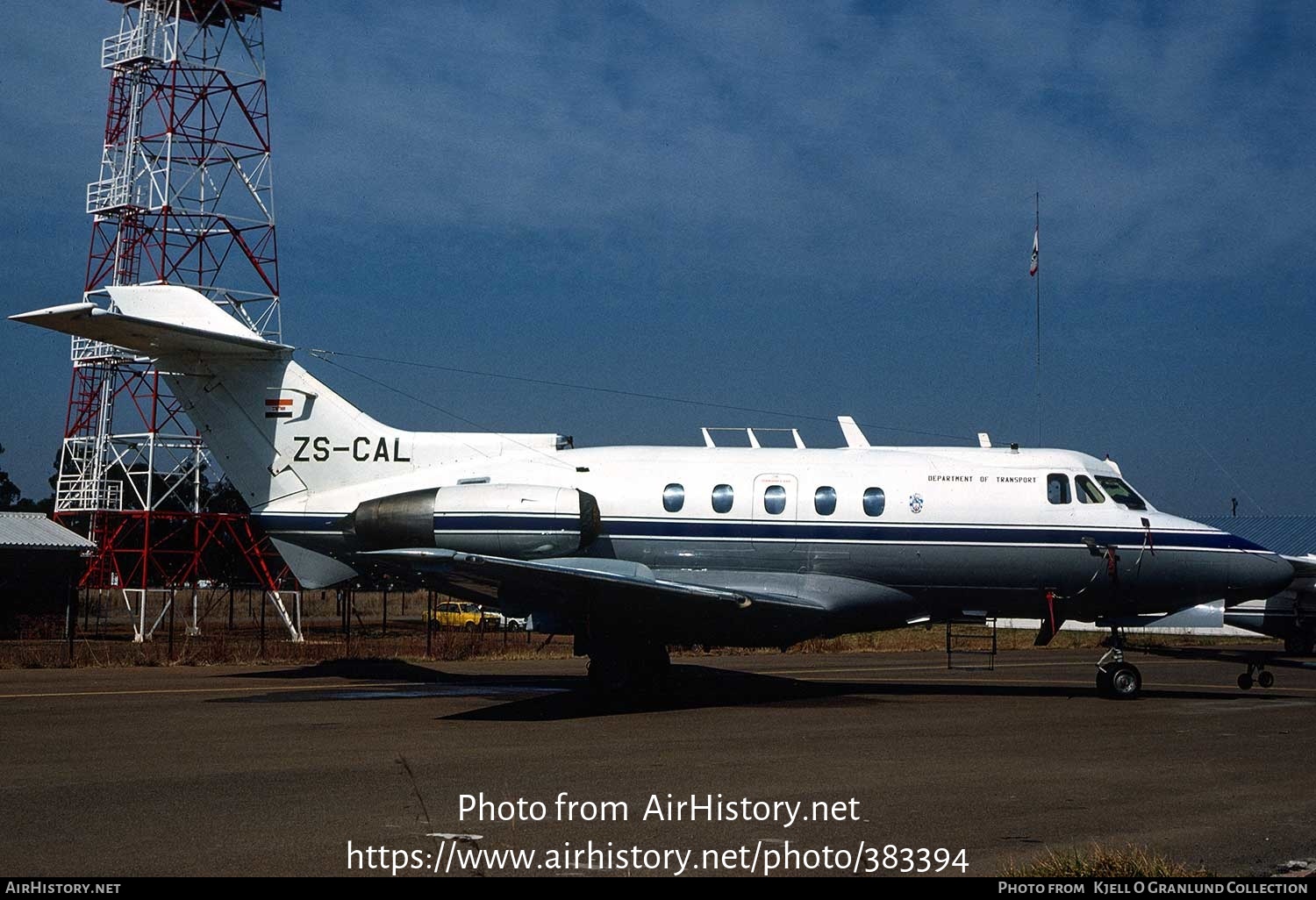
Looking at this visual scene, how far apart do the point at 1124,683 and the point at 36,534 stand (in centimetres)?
3300

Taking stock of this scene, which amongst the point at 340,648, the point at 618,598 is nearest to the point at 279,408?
the point at 618,598

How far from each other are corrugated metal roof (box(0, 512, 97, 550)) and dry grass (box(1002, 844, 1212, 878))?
3578 cm

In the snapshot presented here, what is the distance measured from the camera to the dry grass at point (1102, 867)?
701 centimetres

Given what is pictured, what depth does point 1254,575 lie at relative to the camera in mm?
A: 18719

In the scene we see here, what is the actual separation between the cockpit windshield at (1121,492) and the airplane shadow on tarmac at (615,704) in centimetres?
300

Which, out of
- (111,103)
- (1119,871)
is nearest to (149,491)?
(111,103)

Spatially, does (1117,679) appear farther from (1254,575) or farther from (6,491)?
(6,491)

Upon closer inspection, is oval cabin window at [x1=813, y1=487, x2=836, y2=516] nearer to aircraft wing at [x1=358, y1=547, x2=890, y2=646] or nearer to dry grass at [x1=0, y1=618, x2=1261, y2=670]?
aircraft wing at [x1=358, y1=547, x2=890, y2=646]

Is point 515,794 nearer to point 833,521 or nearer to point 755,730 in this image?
point 755,730

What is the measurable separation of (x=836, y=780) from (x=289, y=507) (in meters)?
12.1

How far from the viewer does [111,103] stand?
36188 mm

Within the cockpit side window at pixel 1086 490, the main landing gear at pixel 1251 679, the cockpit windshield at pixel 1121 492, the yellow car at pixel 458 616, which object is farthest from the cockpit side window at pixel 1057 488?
the yellow car at pixel 458 616

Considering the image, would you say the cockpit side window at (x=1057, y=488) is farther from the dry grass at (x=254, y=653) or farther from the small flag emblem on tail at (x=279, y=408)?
the dry grass at (x=254, y=653)

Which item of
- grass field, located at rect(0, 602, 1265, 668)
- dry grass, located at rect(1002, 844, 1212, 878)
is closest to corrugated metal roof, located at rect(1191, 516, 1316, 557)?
grass field, located at rect(0, 602, 1265, 668)
